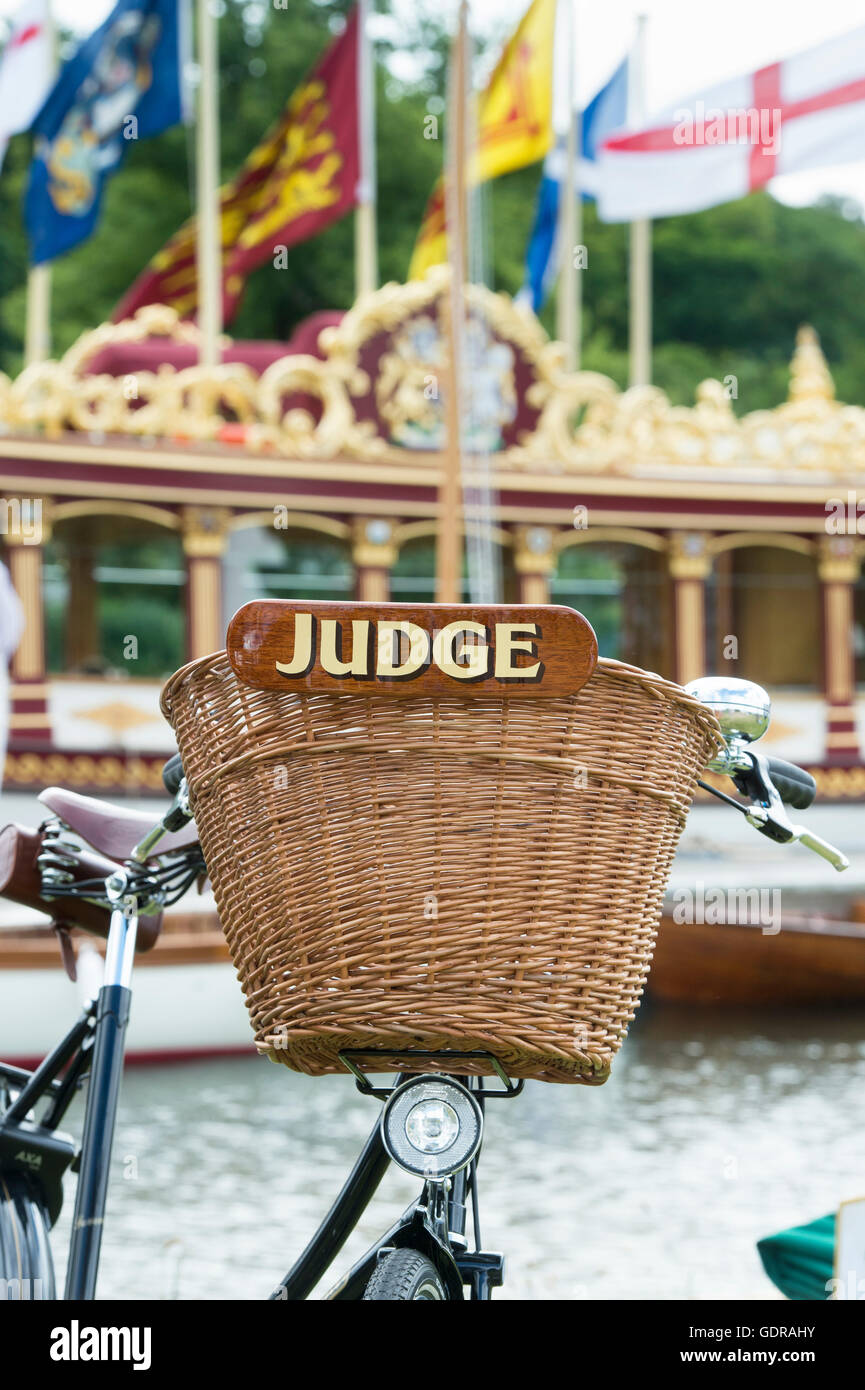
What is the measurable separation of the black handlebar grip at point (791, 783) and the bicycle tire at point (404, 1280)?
2.36 feet

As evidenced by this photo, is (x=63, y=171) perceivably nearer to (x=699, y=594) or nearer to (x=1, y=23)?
(x=699, y=594)

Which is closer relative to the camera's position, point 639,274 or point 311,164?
point 311,164

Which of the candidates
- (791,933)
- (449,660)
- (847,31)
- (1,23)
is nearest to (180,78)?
(847,31)

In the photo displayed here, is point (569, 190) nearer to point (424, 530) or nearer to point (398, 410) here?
point (398, 410)

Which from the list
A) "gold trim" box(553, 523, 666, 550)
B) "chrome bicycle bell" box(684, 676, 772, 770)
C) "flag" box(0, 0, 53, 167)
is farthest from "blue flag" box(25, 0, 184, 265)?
"chrome bicycle bell" box(684, 676, 772, 770)

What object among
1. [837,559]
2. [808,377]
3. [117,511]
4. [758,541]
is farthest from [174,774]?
[808,377]

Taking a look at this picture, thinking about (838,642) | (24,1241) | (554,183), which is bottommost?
(24,1241)

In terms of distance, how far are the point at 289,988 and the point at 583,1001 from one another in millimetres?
303

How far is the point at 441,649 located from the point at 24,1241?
1313mm

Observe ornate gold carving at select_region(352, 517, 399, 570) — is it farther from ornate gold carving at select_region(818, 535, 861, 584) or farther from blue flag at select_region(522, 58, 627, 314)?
ornate gold carving at select_region(818, 535, 861, 584)

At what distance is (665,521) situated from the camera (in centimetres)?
1497

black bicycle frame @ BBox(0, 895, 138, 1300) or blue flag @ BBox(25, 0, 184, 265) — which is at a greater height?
blue flag @ BBox(25, 0, 184, 265)

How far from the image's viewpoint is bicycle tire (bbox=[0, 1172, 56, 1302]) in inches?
98.0

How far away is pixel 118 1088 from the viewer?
87.0 inches
